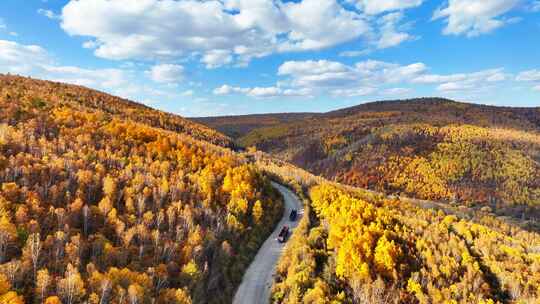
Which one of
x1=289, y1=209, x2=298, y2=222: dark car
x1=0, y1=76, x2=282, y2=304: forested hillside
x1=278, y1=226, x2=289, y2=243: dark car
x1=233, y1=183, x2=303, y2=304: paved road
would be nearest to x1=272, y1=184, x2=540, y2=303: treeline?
x1=233, y1=183, x2=303, y2=304: paved road

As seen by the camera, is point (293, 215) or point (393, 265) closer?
point (393, 265)

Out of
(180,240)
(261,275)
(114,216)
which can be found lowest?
(261,275)

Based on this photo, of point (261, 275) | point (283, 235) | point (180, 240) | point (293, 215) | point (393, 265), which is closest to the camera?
point (180, 240)

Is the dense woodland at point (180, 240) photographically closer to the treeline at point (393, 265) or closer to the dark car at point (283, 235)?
the treeline at point (393, 265)

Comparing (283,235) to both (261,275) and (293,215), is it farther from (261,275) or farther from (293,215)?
(261,275)

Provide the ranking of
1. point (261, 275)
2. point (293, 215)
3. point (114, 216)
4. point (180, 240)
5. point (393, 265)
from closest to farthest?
1. point (114, 216)
2. point (180, 240)
3. point (261, 275)
4. point (393, 265)
5. point (293, 215)

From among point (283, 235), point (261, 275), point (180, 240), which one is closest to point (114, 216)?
point (180, 240)
